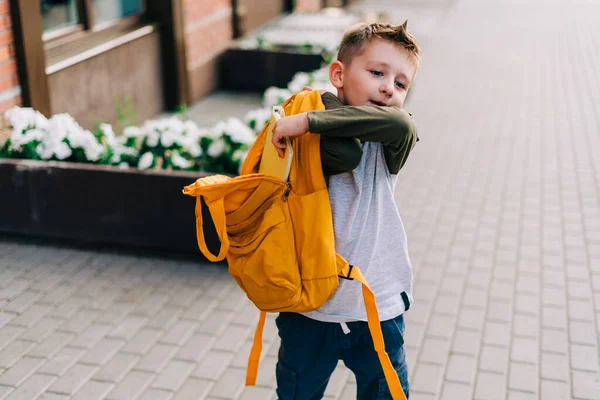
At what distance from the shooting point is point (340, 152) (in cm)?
236

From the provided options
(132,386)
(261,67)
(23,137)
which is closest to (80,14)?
(23,137)

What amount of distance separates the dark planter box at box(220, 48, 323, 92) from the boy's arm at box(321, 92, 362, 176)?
7.51m

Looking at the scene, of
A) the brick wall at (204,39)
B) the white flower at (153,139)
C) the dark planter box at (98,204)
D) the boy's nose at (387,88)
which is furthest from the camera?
the brick wall at (204,39)

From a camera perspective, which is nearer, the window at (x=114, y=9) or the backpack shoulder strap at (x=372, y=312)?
the backpack shoulder strap at (x=372, y=312)

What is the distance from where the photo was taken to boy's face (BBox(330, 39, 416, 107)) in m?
2.39

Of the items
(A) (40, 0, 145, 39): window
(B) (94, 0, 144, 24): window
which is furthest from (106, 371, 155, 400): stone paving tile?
(B) (94, 0, 144, 24): window

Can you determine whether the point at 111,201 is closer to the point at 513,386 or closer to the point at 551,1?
the point at 513,386

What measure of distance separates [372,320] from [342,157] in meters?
0.53

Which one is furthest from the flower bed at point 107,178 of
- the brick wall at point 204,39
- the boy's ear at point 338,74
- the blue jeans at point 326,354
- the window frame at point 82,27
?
the brick wall at point 204,39

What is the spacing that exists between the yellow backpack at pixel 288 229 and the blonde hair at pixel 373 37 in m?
0.17

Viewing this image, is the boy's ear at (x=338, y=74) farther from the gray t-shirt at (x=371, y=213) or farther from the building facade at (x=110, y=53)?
the building facade at (x=110, y=53)

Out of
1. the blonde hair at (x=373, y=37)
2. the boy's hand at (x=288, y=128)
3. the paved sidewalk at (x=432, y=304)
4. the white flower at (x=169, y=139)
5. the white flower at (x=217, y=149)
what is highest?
the blonde hair at (x=373, y=37)

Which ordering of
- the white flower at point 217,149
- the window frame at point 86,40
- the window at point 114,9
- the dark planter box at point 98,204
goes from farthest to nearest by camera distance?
the window at point 114,9, the window frame at point 86,40, the white flower at point 217,149, the dark planter box at point 98,204

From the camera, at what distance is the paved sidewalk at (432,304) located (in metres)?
3.89
